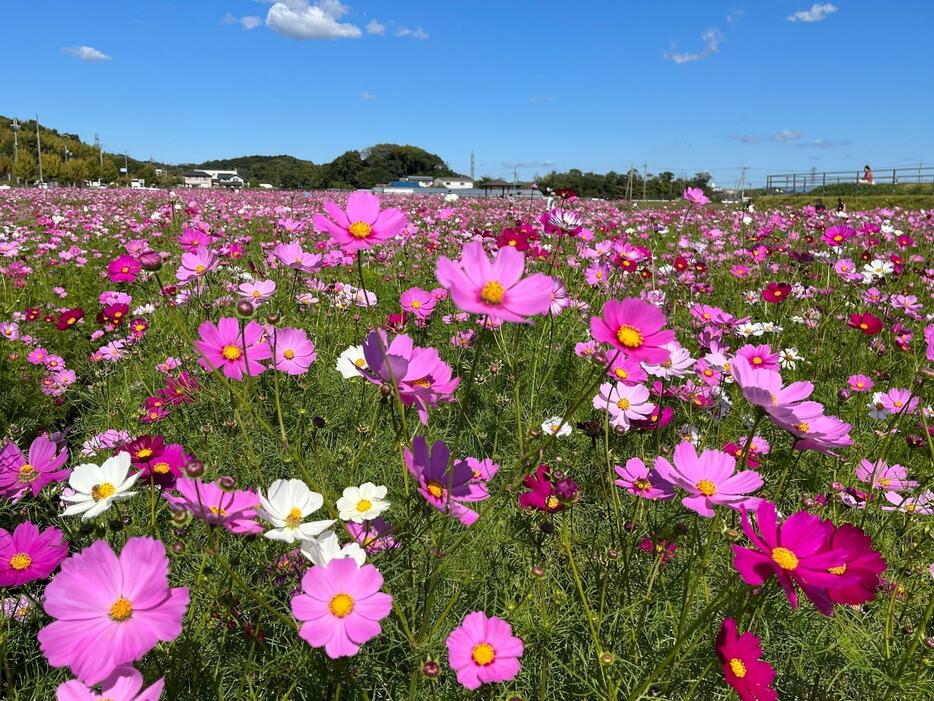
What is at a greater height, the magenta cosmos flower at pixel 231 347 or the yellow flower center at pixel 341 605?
the magenta cosmos flower at pixel 231 347

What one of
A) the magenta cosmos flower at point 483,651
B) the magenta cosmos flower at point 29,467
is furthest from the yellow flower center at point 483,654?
the magenta cosmos flower at point 29,467

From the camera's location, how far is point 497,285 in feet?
2.38

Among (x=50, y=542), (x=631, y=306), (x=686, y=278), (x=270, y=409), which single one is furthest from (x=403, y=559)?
(x=686, y=278)

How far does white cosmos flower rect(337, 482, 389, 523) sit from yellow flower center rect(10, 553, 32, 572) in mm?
467

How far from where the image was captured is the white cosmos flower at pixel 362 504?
2.89ft

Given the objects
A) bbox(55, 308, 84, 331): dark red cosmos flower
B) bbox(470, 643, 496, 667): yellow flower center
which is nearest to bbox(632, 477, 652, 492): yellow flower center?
bbox(470, 643, 496, 667): yellow flower center

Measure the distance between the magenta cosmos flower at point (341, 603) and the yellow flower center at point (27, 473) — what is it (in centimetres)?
63

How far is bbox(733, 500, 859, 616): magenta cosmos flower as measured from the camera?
0.64 m

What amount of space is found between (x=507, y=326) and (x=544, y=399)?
2.40 ft

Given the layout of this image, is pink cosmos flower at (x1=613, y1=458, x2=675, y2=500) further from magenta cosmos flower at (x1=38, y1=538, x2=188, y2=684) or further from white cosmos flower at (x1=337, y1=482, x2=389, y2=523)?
magenta cosmos flower at (x1=38, y1=538, x2=188, y2=684)

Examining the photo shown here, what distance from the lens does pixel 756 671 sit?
79cm

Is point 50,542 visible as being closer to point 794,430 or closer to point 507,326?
point 794,430

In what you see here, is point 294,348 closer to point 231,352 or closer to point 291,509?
point 231,352

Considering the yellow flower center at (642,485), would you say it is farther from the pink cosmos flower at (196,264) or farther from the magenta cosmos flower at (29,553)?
the pink cosmos flower at (196,264)
